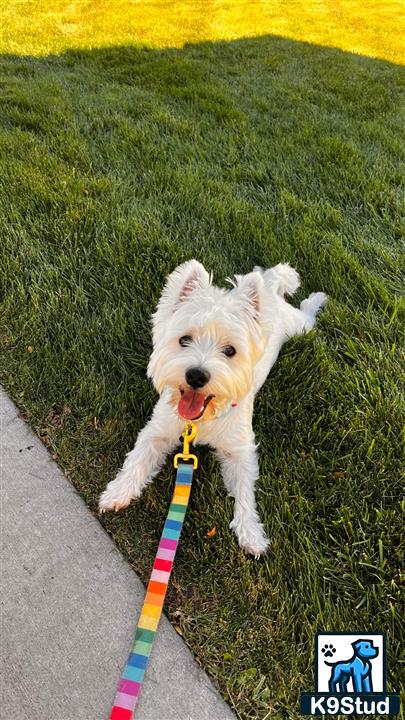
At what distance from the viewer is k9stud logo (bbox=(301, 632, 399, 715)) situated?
1.96 meters

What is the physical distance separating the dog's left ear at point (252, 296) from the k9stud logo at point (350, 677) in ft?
4.49

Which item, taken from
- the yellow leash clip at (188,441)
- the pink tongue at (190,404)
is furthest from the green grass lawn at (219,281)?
the pink tongue at (190,404)

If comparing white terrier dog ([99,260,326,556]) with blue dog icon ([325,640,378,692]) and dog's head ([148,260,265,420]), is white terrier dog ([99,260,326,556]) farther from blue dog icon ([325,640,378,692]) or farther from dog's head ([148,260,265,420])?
blue dog icon ([325,640,378,692])

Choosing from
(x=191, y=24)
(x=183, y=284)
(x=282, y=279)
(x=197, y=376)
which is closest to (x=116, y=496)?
(x=197, y=376)

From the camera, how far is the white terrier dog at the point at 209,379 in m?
2.31

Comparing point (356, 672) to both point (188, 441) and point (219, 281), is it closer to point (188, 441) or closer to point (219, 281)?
point (188, 441)

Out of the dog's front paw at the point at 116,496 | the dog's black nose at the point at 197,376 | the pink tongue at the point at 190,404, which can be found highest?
the dog's black nose at the point at 197,376

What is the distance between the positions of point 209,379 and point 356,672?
129cm

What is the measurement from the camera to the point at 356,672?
2.09 meters

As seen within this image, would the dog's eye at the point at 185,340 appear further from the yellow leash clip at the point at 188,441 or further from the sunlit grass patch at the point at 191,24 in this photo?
the sunlit grass patch at the point at 191,24

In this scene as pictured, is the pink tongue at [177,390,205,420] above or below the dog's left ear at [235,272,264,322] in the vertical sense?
below

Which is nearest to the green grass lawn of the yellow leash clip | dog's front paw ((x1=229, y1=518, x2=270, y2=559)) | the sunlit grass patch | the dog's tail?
dog's front paw ((x1=229, y1=518, x2=270, y2=559))

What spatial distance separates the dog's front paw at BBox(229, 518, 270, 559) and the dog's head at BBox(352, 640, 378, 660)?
51 cm

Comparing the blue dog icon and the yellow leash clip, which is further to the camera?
the yellow leash clip
